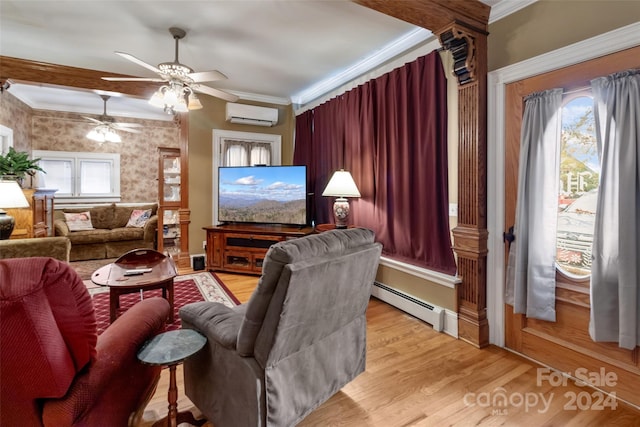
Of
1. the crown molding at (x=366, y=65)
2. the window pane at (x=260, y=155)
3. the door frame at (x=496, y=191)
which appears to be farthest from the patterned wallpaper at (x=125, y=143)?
the door frame at (x=496, y=191)

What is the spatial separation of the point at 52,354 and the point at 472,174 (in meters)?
2.64

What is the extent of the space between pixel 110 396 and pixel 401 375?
1665 mm

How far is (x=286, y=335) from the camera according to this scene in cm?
139

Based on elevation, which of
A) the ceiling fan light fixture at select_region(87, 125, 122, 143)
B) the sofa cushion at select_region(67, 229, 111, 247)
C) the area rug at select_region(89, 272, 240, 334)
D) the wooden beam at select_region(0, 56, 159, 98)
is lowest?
the area rug at select_region(89, 272, 240, 334)

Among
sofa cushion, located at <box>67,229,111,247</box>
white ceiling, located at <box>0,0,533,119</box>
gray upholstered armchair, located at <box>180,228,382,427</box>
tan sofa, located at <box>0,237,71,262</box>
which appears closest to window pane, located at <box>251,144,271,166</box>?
white ceiling, located at <box>0,0,533,119</box>

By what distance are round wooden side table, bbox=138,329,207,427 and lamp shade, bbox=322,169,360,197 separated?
2.20 m

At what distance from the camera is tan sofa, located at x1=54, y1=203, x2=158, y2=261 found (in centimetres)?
541

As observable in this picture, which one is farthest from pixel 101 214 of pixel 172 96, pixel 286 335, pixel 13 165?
pixel 286 335

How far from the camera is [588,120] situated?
1975 mm

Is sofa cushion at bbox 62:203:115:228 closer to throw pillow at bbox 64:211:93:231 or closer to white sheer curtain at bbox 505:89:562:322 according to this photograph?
throw pillow at bbox 64:211:93:231

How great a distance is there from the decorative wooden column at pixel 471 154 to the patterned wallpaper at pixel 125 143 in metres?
6.21

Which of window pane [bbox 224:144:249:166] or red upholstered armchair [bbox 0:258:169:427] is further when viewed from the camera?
window pane [bbox 224:144:249:166]

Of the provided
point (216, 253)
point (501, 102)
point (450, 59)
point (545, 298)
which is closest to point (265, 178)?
point (216, 253)

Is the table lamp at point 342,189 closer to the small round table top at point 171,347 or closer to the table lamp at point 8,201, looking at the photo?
the small round table top at point 171,347
